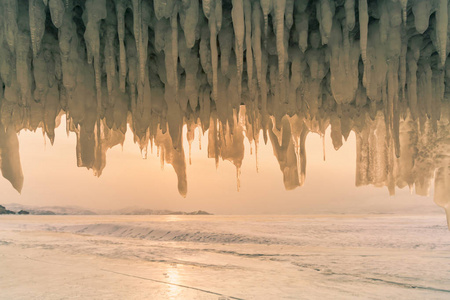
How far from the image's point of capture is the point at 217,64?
3.64 m

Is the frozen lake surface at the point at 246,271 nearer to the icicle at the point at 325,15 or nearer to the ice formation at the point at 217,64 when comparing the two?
the ice formation at the point at 217,64

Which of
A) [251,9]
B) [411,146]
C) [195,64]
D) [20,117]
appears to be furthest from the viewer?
[411,146]

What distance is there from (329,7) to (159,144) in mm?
3593

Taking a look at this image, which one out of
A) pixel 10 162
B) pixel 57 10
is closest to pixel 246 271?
Answer: pixel 10 162

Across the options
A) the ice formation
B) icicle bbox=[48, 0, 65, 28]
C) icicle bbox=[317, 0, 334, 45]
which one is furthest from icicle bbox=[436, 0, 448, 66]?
icicle bbox=[48, 0, 65, 28]

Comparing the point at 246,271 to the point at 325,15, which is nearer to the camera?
the point at 325,15

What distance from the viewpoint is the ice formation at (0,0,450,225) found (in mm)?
2992

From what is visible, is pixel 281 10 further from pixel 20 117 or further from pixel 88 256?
pixel 88 256

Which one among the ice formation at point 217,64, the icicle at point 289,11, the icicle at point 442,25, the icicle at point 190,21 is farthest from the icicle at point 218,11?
the icicle at point 442,25

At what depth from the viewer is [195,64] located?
381 cm

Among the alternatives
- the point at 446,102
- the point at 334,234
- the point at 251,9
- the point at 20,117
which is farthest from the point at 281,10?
the point at 334,234

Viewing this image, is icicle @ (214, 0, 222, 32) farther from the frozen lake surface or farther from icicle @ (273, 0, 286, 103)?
the frozen lake surface

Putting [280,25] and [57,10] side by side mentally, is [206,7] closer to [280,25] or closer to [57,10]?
[280,25]

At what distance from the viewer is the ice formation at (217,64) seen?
2992mm
